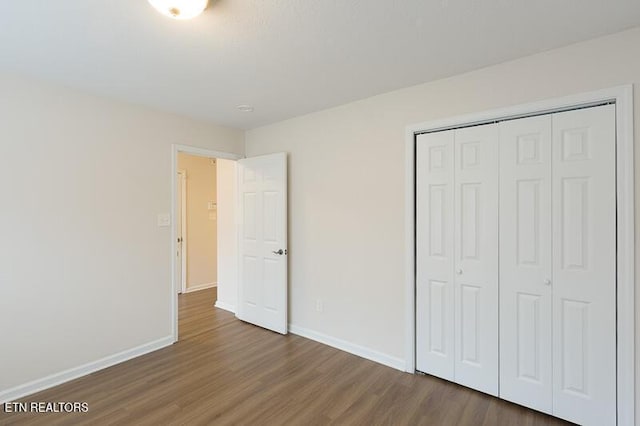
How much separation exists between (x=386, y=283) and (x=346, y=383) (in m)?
0.89

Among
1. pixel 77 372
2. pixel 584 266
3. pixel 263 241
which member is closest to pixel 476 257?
pixel 584 266

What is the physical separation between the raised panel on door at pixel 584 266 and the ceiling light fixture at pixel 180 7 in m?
2.24

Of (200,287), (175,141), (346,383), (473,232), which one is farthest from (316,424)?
(200,287)

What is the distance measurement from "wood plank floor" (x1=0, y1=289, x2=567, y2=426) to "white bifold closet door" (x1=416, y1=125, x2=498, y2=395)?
243 mm

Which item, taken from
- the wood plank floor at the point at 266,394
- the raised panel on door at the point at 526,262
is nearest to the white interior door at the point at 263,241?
the wood plank floor at the point at 266,394

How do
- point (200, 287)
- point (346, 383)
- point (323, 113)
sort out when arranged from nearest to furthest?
point (346, 383), point (323, 113), point (200, 287)

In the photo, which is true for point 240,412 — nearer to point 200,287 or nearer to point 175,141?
point 175,141

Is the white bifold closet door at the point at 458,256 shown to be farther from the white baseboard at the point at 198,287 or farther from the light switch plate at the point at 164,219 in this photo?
the white baseboard at the point at 198,287

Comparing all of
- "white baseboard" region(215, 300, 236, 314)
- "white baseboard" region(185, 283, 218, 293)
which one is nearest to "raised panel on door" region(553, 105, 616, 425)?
"white baseboard" region(215, 300, 236, 314)

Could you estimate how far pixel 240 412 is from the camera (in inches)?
84.8

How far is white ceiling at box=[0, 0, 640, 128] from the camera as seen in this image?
5.32 ft

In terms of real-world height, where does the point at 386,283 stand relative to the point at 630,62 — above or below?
below

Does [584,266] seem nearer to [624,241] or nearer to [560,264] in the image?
[560,264]

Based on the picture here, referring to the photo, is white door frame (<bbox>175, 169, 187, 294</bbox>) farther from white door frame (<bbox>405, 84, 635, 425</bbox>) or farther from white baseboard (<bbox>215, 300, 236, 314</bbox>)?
white door frame (<bbox>405, 84, 635, 425</bbox>)
